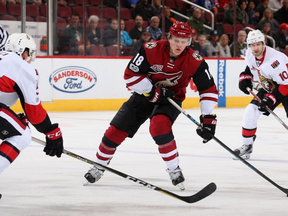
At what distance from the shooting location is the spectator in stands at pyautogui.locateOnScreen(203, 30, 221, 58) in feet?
33.3

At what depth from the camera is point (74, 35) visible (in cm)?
891

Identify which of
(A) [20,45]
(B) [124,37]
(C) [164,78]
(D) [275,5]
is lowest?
(B) [124,37]

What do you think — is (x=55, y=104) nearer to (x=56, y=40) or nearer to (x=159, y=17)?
(x=56, y=40)

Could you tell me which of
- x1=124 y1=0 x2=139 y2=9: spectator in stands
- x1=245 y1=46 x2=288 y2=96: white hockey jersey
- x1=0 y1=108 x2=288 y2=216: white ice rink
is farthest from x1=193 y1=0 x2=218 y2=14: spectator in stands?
x1=245 y1=46 x2=288 y2=96: white hockey jersey

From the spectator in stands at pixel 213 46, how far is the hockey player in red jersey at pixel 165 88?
6457mm

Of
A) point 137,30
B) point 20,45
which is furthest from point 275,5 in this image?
point 20,45

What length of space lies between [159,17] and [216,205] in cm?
685

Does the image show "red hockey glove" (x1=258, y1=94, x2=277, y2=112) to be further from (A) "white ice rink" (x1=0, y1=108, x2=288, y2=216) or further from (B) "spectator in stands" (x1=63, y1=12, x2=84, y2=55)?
(B) "spectator in stands" (x1=63, y1=12, x2=84, y2=55)

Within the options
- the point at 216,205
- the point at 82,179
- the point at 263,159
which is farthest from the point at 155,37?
the point at 216,205

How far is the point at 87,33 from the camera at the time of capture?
897 cm

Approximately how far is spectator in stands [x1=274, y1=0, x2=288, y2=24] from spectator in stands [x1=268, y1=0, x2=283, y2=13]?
199 mm

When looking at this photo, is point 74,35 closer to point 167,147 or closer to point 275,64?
point 275,64

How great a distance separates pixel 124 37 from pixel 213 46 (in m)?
1.80

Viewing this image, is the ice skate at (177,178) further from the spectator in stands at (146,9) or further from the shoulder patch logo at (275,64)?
the spectator in stands at (146,9)
